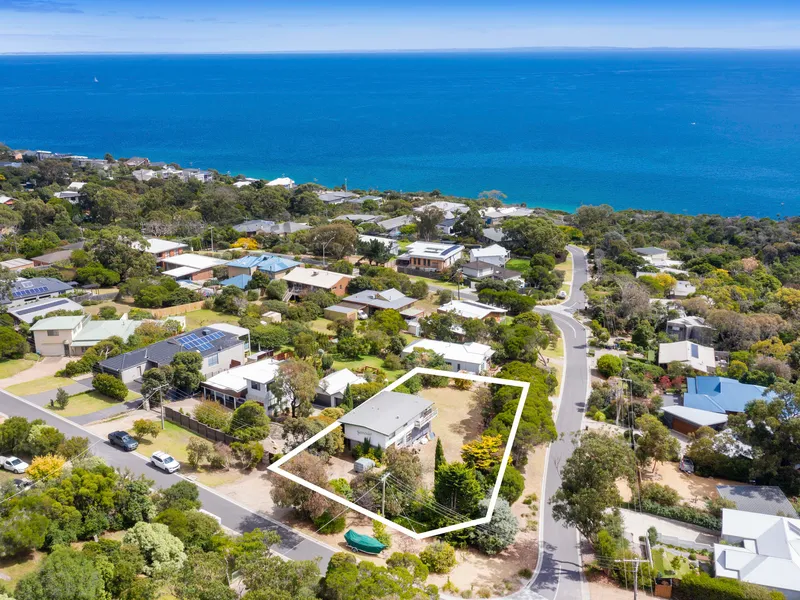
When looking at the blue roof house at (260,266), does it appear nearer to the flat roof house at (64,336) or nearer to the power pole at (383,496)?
the flat roof house at (64,336)

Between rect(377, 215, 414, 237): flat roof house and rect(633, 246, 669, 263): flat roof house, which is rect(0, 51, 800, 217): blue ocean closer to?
rect(377, 215, 414, 237): flat roof house

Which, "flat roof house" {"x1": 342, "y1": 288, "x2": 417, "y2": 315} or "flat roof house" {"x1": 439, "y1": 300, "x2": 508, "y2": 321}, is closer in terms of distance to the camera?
"flat roof house" {"x1": 439, "y1": 300, "x2": 508, "y2": 321}

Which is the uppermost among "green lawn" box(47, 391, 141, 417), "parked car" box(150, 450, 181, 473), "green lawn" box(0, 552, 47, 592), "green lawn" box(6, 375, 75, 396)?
"green lawn" box(0, 552, 47, 592)

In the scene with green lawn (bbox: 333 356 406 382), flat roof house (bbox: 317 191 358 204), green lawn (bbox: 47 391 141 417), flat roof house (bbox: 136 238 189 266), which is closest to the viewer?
green lawn (bbox: 47 391 141 417)

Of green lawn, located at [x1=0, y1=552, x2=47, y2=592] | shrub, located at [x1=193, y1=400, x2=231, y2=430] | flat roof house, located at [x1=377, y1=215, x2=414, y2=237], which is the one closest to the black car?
shrub, located at [x1=193, y1=400, x2=231, y2=430]

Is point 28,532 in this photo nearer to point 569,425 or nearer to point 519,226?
point 569,425

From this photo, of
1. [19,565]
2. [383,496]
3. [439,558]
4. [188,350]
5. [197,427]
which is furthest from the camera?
[188,350]

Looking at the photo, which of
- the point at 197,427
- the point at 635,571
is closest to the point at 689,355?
the point at 635,571

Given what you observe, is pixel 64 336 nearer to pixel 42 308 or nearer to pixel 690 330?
pixel 42 308
